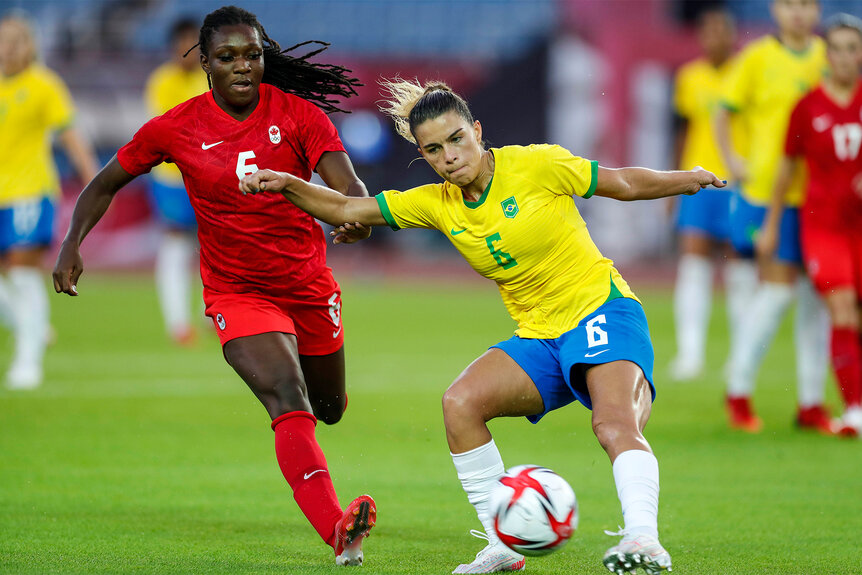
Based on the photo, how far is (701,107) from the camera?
10.4 m

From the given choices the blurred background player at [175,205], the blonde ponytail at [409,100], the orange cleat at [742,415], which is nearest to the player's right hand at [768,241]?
the orange cleat at [742,415]

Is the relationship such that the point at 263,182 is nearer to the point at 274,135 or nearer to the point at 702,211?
the point at 274,135

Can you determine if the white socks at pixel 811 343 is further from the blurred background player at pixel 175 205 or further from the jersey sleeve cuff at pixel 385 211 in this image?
the blurred background player at pixel 175 205

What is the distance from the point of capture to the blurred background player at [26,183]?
9156 mm

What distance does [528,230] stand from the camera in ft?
14.2

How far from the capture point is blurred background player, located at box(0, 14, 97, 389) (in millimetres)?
9156

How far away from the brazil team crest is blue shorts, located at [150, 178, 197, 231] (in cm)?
802

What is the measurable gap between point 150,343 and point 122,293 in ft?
24.1

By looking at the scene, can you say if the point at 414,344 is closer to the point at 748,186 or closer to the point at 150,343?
the point at 150,343

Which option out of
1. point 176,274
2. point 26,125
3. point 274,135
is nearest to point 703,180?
point 274,135

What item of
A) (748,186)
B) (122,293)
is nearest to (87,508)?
(748,186)

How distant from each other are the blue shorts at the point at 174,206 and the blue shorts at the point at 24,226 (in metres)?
2.73

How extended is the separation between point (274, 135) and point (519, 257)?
1143 mm

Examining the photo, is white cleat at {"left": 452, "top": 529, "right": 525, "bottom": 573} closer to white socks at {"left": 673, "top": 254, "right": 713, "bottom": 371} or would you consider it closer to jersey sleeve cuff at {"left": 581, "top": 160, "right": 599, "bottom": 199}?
jersey sleeve cuff at {"left": 581, "top": 160, "right": 599, "bottom": 199}
